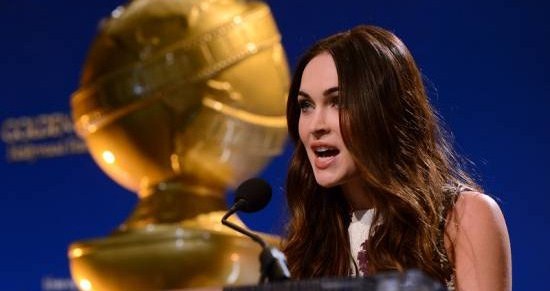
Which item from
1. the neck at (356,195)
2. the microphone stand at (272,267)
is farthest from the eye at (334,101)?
the microphone stand at (272,267)

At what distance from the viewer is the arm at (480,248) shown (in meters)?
1.09

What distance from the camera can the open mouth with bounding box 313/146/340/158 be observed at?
3.69ft

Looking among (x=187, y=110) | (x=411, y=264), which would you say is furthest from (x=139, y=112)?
(x=411, y=264)

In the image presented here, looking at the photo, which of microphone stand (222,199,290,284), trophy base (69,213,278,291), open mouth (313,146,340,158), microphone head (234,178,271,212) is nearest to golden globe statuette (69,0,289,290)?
trophy base (69,213,278,291)

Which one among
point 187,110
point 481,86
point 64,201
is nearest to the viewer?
point 187,110

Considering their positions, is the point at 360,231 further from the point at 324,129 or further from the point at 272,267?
the point at 272,267

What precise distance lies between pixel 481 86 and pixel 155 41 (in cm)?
64

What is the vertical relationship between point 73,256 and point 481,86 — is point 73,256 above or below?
below

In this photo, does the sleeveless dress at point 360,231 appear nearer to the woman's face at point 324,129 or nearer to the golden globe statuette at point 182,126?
the woman's face at point 324,129

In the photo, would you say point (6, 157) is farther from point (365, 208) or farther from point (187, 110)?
point (365, 208)

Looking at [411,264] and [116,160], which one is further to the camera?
[116,160]

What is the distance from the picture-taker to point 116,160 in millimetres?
1720

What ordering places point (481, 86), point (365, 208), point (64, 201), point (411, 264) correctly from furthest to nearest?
point (64, 201)
point (481, 86)
point (365, 208)
point (411, 264)

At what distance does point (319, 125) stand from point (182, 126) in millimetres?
571
